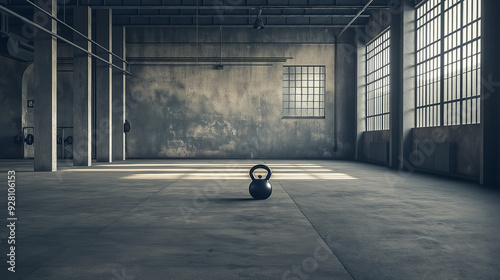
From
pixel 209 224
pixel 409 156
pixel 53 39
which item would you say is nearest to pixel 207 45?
pixel 53 39

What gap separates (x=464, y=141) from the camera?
11.6 metres

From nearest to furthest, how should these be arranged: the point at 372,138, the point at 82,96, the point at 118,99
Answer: the point at 82,96 < the point at 372,138 < the point at 118,99

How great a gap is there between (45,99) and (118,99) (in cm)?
688

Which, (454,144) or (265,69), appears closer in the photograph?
(454,144)

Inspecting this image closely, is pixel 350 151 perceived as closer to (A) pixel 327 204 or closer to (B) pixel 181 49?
(B) pixel 181 49

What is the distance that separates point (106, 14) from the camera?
19.6 metres

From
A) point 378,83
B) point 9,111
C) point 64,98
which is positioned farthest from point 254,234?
point 9,111

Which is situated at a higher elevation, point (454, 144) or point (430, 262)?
point (454, 144)

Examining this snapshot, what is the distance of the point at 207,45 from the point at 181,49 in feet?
4.71

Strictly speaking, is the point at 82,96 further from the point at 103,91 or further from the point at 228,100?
the point at 228,100

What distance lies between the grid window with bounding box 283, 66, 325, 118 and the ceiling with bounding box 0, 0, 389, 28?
97.7 inches

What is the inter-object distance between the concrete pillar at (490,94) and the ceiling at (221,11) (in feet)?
22.8

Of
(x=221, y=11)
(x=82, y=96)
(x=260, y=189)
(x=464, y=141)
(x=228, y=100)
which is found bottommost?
(x=260, y=189)

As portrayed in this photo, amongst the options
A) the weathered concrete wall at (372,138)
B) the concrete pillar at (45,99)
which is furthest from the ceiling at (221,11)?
the weathered concrete wall at (372,138)
